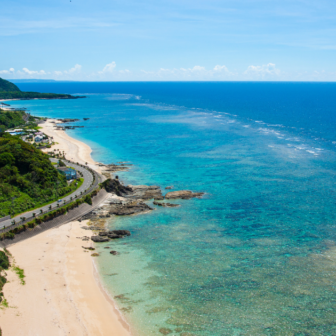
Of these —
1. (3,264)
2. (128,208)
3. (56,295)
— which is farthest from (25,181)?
(56,295)

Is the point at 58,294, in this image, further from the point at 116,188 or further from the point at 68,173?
the point at 68,173

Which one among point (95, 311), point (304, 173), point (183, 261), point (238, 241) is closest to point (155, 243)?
point (183, 261)

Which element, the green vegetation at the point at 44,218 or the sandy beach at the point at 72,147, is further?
the sandy beach at the point at 72,147

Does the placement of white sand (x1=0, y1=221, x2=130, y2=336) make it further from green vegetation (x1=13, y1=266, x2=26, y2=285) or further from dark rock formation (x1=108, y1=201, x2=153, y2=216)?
dark rock formation (x1=108, y1=201, x2=153, y2=216)

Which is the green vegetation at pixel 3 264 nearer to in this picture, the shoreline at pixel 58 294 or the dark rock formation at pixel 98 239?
the shoreline at pixel 58 294

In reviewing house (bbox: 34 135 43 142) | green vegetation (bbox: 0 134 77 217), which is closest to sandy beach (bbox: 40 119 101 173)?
house (bbox: 34 135 43 142)

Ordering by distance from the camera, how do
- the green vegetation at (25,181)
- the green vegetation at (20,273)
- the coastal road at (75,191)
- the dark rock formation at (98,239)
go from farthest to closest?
the green vegetation at (25,181)
the coastal road at (75,191)
the dark rock formation at (98,239)
the green vegetation at (20,273)

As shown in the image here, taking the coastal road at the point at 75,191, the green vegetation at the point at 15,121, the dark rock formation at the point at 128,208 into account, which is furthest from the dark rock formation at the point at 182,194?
the green vegetation at the point at 15,121
